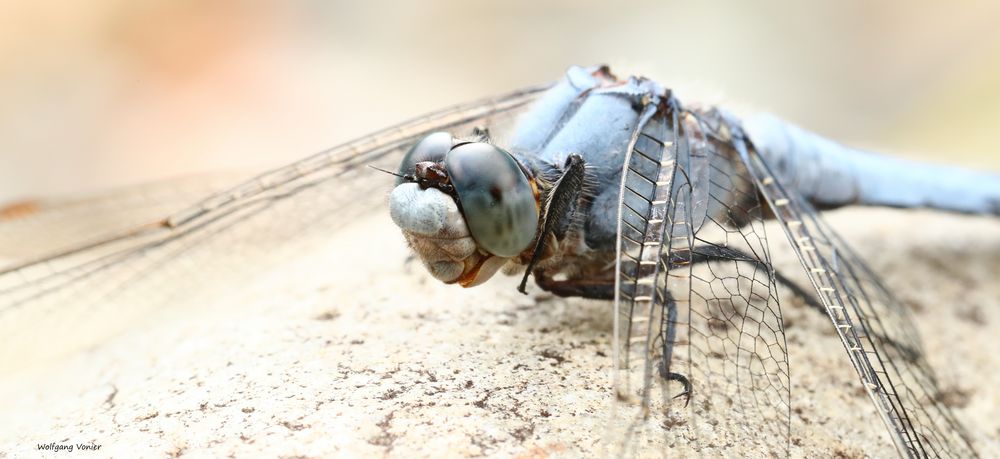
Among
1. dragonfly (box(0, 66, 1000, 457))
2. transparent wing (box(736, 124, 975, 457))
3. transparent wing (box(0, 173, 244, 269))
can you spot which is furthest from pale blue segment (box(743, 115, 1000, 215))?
transparent wing (box(0, 173, 244, 269))

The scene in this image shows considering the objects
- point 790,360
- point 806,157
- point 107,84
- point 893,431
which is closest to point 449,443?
point 893,431

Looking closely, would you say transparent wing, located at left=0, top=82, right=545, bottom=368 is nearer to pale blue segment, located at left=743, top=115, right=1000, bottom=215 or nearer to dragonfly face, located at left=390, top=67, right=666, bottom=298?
dragonfly face, located at left=390, top=67, right=666, bottom=298

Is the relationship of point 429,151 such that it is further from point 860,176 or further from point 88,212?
point 860,176

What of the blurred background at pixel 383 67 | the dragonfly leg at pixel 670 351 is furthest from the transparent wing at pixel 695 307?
the blurred background at pixel 383 67

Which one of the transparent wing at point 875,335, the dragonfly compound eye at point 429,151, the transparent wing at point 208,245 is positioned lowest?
the transparent wing at point 875,335

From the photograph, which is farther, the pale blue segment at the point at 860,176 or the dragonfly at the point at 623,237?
the pale blue segment at the point at 860,176

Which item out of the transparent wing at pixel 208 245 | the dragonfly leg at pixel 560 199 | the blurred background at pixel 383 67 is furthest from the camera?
the blurred background at pixel 383 67

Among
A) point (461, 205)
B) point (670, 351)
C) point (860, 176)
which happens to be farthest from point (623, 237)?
point (860, 176)

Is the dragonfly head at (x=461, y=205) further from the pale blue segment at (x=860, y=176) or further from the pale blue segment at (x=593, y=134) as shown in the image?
A: the pale blue segment at (x=860, y=176)
